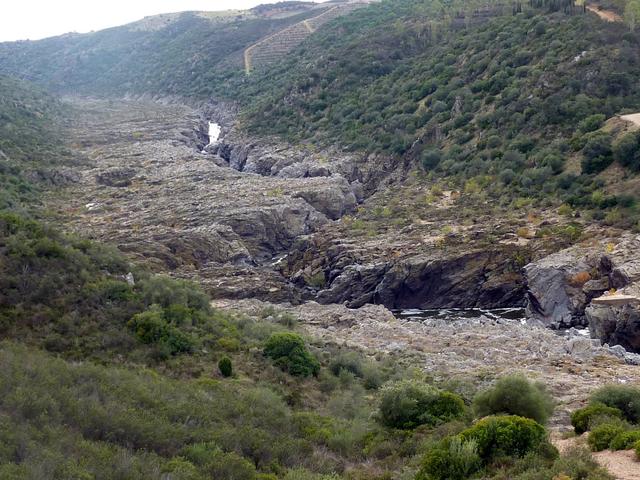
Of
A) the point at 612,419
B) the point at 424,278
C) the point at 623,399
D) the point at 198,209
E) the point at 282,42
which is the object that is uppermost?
the point at 282,42

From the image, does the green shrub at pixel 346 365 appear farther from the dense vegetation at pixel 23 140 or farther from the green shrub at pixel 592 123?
the green shrub at pixel 592 123

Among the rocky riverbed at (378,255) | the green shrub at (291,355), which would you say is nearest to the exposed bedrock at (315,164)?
the rocky riverbed at (378,255)

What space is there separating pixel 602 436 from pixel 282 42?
97379 mm

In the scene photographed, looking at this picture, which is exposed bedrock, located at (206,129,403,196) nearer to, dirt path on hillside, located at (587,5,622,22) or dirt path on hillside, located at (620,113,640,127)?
dirt path on hillside, located at (620,113,640,127)

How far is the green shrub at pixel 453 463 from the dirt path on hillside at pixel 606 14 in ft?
146

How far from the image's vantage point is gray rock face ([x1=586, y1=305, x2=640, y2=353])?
851 inches

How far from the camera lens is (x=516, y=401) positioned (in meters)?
12.5

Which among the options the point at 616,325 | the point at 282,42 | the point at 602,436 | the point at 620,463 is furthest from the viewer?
the point at 282,42

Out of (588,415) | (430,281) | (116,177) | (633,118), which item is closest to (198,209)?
(116,177)

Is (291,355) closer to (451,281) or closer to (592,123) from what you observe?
(451,281)

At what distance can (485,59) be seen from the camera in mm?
50031

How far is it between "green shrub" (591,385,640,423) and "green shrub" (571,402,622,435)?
0.43 meters

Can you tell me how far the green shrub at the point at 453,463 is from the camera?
9.76m

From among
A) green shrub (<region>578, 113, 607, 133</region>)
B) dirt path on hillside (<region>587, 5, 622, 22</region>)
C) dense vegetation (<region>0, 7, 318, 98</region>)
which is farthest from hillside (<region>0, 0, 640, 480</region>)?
dense vegetation (<region>0, 7, 318, 98</region>)
